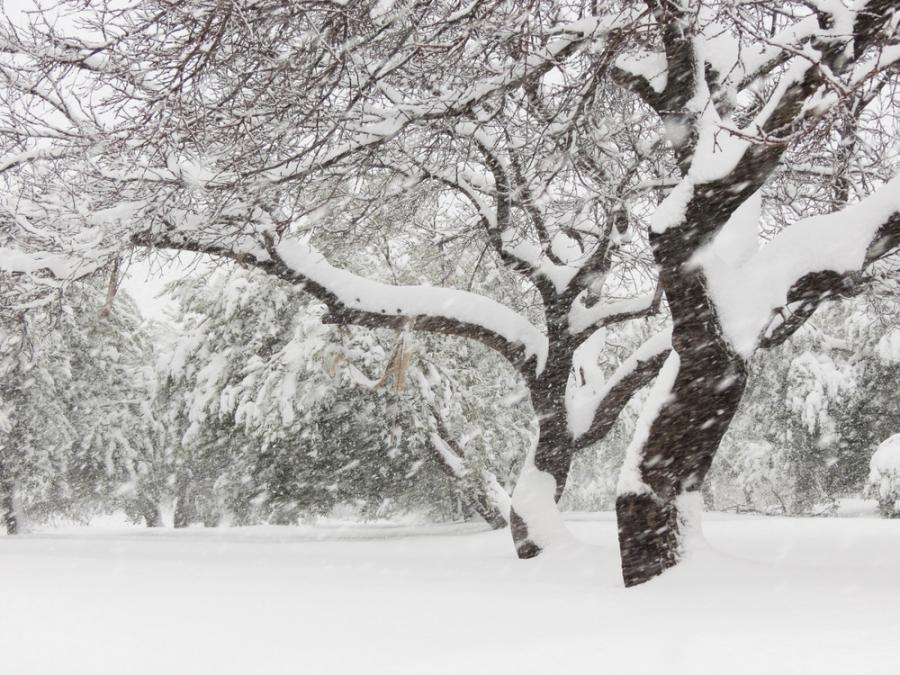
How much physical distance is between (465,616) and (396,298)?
3.80 m

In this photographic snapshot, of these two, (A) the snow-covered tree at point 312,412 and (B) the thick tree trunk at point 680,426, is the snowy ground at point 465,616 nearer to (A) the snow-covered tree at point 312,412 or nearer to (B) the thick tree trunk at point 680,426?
(B) the thick tree trunk at point 680,426

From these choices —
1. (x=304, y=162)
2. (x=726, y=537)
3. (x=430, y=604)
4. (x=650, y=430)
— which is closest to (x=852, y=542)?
(x=726, y=537)

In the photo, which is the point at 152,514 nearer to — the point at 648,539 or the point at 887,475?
the point at 887,475

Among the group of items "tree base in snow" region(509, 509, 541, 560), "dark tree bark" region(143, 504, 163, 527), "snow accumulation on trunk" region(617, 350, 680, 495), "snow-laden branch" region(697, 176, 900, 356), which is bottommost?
"dark tree bark" region(143, 504, 163, 527)

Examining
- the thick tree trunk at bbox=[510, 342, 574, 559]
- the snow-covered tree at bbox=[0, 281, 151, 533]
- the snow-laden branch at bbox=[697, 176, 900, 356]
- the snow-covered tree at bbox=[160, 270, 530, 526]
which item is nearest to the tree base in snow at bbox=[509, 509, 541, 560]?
the thick tree trunk at bbox=[510, 342, 574, 559]

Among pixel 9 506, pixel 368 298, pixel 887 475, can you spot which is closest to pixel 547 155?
pixel 368 298

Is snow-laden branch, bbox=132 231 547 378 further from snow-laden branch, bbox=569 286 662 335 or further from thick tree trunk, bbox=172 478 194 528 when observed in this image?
thick tree trunk, bbox=172 478 194 528

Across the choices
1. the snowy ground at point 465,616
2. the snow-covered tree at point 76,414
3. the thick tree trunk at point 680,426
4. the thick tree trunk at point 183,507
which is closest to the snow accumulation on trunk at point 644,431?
the thick tree trunk at point 680,426

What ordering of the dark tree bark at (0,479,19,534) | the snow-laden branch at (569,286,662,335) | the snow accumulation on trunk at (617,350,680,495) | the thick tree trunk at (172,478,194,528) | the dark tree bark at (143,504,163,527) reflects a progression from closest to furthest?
the snow accumulation on trunk at (617,350,680,495), the snow-laden branch at (569,286,662,335), the dark tree bark at (0,479,19,534), the thick tree trunk at (172,478,194,528), the dark tree bark at (143,504,163,527)

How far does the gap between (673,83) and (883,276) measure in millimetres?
3175

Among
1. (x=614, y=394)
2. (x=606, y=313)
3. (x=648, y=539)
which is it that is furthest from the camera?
(x=606, y=313)

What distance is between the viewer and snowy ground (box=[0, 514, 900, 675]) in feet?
11.5

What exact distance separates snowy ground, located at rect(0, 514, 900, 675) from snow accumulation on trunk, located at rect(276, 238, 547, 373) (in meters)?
2.65

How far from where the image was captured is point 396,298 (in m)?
7.69
